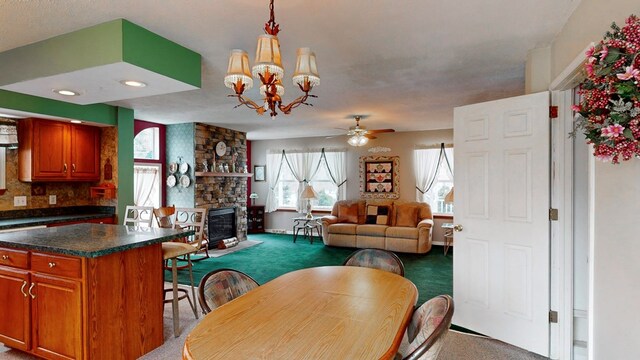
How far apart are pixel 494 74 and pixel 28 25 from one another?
3945 millimetres

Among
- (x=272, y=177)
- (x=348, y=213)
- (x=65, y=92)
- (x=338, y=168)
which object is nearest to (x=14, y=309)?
(x=65, y=92)

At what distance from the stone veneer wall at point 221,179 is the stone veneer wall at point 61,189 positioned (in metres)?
1.53

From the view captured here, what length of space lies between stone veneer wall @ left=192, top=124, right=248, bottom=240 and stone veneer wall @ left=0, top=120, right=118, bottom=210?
153 centimetres

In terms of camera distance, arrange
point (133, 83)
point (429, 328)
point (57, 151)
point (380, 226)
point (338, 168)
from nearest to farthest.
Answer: point (429, 328)
point (133, 83)
point (57, 151)
point (380, 226)
point (338, 168)

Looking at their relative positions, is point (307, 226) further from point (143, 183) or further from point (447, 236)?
point (143, 183)

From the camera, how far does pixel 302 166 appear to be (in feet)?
27.0

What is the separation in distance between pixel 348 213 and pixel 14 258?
5.43m

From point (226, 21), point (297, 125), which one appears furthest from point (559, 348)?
point (297, 125)

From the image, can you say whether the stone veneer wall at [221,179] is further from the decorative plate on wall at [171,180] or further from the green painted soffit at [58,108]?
the green painted soffit at [58,108]

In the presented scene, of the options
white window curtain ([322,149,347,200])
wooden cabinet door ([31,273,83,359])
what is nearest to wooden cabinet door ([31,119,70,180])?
wooden cabinet door ([31,273,83,359])

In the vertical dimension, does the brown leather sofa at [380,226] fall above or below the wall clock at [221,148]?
below

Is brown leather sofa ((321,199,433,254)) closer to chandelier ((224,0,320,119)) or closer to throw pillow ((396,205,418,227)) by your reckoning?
throw pillow ((396,205,418,227))

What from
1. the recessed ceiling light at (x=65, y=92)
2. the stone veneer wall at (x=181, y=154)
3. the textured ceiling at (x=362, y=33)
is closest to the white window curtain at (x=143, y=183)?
the stone veneer wall at (x=181, y=154)

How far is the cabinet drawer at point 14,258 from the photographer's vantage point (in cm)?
244
